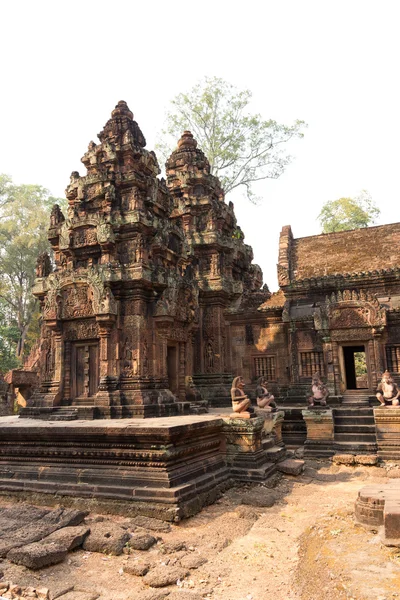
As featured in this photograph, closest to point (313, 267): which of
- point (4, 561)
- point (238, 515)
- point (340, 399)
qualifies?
point (340, 399)

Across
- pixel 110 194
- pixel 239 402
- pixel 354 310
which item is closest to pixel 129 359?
pixel 239 402

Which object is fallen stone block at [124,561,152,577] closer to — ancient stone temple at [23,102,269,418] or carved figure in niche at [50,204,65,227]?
ancient stone temple at [23,102,269,418]

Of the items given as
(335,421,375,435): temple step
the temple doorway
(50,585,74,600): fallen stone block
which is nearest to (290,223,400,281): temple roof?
(335,421,375,435): temple step

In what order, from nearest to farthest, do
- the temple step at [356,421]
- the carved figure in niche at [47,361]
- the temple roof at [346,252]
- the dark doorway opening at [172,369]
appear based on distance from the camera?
the carved figure in niche at [47,361] < the temple step at [356,421] < the dark doorway opening at [172,369] < the temple roof at [346,252]

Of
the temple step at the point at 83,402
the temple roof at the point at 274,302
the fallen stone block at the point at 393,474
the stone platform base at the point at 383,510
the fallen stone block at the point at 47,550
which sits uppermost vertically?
the temple roof at the point at 274,302

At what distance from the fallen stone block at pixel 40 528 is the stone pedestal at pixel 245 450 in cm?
331

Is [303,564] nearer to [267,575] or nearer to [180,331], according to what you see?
[267,575]

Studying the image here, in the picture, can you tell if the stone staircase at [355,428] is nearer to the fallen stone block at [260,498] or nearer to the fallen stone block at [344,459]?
the fallen stone block at [344,459]

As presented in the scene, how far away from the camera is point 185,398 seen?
12.1 m

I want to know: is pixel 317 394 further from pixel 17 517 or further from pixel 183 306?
pixel 17 517

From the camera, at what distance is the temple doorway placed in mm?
11055

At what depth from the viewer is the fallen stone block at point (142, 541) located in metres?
5.55

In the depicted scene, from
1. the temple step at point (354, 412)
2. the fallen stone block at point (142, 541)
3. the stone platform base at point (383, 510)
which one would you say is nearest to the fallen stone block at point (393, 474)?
the temple step at point (354, 412)

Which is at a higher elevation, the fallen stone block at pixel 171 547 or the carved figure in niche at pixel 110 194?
the carved figure in niche at pixel 110 194
